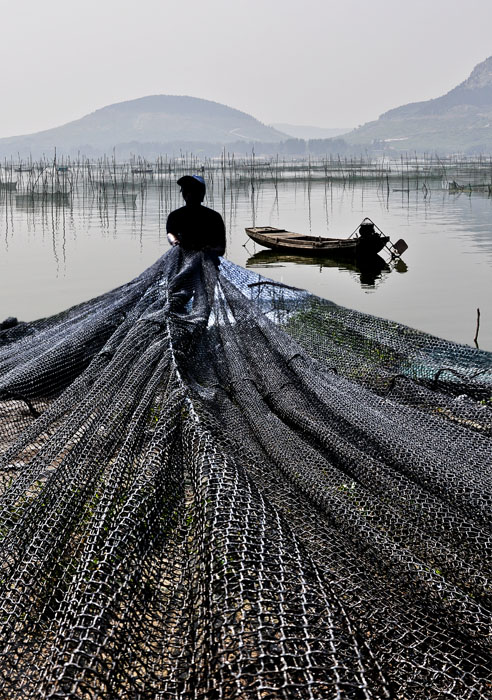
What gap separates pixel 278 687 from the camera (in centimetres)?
117

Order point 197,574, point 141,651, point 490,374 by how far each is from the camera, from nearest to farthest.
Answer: point 141,651, point 197,574, point 490,374

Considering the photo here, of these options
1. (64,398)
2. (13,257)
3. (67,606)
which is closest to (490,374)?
(64,398)

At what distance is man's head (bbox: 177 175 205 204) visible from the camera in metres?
6.99

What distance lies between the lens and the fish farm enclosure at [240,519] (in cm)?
134

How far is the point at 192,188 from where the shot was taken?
704 cm

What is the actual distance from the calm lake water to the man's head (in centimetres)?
418

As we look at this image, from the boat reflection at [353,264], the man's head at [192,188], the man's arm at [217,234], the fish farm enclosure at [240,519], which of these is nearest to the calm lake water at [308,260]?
the boat reflection at [353,264]

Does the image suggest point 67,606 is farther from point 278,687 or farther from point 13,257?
point 13,257

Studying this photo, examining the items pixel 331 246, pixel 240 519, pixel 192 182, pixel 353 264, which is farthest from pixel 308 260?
pixel 240 519

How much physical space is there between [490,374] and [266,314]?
1915mm

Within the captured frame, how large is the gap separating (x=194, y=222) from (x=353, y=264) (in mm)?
9436

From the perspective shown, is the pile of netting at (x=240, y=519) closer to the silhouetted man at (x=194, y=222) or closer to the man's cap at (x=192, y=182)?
the silhouetted man at (x=194, y=222)

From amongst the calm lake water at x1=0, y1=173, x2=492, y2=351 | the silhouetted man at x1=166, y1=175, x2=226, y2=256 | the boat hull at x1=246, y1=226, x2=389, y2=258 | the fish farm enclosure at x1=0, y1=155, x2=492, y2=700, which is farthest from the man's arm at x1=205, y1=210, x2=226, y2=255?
the boat hull at x1=246, y1=226, x2=389, y2=258

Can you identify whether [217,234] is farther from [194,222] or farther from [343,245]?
[343,245]
